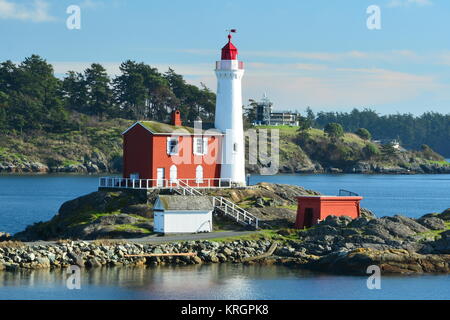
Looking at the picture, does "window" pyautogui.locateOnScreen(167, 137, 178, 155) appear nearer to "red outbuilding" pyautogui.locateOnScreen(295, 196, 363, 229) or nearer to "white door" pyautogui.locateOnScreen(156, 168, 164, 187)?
"white door" pyautogui.locateOnScreen(156, 168, 164, 187)

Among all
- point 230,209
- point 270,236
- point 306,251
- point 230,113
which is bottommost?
point 306,251

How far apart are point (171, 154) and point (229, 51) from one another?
7.78m

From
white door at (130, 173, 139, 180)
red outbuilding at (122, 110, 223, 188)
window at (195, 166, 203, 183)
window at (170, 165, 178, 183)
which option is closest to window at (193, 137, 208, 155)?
red outbuilding at (122, 110, 223, 188)

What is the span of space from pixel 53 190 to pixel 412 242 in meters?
66.4

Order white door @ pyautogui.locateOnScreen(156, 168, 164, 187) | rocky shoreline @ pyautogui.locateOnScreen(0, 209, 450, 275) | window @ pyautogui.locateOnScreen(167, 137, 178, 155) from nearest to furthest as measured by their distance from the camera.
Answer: rocky shoreline @ pyautogui.locateOnScreen(0, 209, 450, 275), white door @ pyautogui.locateOnScreen(156, 168, 164, 187), window @ pyautogui.locateOnScreen(167, 137, 178, 155)

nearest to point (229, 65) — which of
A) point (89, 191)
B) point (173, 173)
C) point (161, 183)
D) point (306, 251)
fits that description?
point (173, 173)

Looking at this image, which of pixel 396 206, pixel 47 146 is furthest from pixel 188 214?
pixel 47 146

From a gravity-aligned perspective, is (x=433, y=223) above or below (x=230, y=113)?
below

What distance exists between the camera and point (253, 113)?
171 meters

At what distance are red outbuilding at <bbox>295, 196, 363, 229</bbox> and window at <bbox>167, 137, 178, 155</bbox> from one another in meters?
8.73

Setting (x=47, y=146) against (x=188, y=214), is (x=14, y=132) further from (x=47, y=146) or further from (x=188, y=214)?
(x=188, y=214)

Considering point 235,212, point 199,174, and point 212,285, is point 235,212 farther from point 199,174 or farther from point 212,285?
point 212,285

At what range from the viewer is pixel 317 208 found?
5575 centimetres

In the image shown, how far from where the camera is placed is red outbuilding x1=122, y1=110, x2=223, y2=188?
2338 inches
